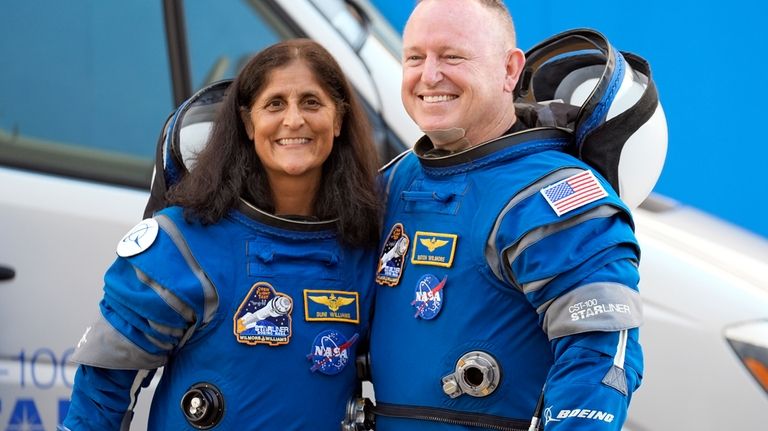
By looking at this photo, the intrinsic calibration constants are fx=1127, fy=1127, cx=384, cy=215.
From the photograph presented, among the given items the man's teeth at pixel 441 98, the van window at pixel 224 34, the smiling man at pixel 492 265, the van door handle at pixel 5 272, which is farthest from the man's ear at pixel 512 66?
the van door handle at pixel 5 272

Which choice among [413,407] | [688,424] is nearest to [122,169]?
[413,407]

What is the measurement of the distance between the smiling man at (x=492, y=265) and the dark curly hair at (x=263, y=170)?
79 mm

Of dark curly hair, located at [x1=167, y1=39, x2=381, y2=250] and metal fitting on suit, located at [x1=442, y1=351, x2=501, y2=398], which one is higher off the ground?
dark curly hair, located at [x1=167, y1=39, x2=381, y2=250]

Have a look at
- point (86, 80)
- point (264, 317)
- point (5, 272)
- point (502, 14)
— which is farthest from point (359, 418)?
point (86, 80)

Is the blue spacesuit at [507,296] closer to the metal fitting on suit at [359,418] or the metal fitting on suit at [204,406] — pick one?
the metal fitting on suit at [359,418]

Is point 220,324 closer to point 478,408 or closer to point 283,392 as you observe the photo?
point 283,392

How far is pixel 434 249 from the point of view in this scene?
2270 mm

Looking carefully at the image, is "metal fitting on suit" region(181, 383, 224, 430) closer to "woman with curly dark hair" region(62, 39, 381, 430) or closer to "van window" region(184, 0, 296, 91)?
"woman with curly dark hair" region(62, 39, 381, 430)

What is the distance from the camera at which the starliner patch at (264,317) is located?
234cm

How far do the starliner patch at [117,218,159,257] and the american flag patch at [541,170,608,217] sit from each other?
0.80m

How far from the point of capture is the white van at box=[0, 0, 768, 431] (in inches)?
116

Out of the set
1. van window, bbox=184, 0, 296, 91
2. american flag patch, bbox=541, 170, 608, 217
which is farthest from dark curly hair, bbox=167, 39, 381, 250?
→ van window, bbox=184, 0, 296, 91

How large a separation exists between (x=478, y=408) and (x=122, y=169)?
1.60 m

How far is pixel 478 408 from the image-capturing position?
7.18ft
